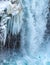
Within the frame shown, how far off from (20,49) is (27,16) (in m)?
0.58

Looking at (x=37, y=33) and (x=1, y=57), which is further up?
(x=37, y=33)

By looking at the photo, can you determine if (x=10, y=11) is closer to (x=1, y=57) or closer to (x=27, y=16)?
(x=27, y=16)

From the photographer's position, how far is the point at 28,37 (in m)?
4.61

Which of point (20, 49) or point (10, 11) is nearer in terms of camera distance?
point (10, 11)

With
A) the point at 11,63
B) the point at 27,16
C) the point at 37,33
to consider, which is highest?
the point at 27,16

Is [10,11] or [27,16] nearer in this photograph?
[10,11]

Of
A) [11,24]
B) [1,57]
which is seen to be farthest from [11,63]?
[11,24]

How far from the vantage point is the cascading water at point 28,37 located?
4.40 meters

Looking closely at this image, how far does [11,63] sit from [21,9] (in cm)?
85

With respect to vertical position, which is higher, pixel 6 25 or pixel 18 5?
pixel 18 5

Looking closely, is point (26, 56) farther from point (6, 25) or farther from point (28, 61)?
point (6, 25)

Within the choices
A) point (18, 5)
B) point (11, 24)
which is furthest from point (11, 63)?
point (18, 5)

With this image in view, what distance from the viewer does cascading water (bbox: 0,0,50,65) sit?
440cm

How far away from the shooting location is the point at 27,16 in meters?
4.46
